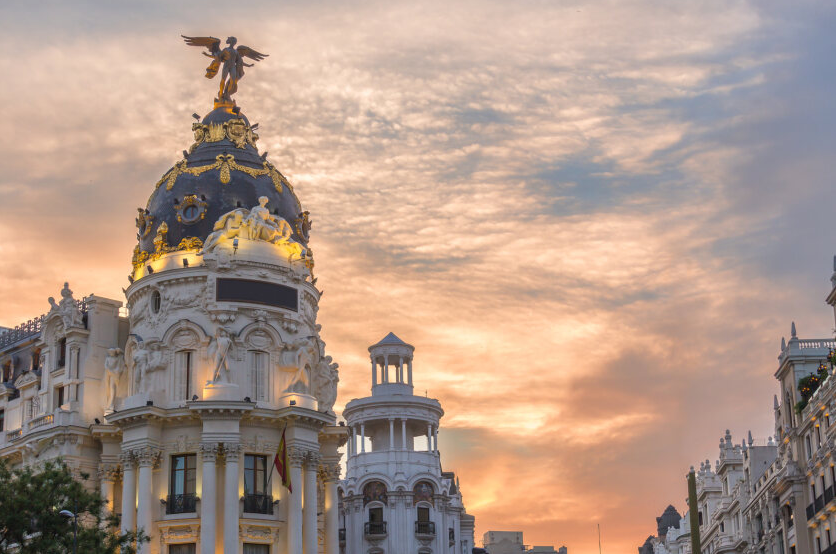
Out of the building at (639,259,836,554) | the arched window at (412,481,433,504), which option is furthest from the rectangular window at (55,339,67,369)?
the building at (639,259,836,554)

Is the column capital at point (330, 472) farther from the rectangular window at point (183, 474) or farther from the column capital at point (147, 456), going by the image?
the column capital at point (147, 456)

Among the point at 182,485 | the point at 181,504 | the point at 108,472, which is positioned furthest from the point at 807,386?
the point at 108,472

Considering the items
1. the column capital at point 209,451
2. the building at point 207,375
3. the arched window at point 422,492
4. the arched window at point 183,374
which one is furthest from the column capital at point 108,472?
the arched window at point 422,492

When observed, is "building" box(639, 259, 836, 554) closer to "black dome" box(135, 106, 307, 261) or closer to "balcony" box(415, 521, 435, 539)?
"balcony" box(415, 521, 435, 539)

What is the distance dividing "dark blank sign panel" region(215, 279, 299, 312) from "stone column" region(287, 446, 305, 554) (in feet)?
29.4

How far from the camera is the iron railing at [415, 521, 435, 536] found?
347ft

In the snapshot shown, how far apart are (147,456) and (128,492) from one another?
245 centimetres

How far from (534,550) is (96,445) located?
104473mm

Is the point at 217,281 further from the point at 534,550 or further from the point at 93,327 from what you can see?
the point at 534,550

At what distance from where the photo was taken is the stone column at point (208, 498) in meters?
73.4

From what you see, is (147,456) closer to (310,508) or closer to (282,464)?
(282,464)

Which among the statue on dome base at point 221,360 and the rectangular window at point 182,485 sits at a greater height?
the statue on dome base at point 221,360

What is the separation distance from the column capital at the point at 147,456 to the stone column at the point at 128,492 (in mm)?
475

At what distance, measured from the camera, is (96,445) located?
81375mm
